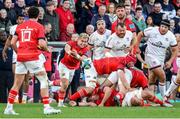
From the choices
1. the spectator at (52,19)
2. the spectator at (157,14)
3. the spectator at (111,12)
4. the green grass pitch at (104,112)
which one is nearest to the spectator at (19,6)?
the spectator at (52,19)

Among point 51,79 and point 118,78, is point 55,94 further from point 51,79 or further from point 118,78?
point 118,78

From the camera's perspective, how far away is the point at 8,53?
20797 millimetres

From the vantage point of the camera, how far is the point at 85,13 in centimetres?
2342

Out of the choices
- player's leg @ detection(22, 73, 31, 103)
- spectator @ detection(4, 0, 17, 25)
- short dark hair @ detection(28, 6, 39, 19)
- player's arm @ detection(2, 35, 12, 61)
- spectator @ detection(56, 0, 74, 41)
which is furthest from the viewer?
spectator @ detection(56, 0, 74, 41)

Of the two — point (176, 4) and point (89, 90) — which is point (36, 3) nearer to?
point (89, 90)

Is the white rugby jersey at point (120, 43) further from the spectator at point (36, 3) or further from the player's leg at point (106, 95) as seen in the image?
the spectator at point (36, 3)

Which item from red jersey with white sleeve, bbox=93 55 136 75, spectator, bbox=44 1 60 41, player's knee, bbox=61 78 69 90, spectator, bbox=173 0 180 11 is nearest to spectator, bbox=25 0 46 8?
spectator, bbox=44 1 60 41

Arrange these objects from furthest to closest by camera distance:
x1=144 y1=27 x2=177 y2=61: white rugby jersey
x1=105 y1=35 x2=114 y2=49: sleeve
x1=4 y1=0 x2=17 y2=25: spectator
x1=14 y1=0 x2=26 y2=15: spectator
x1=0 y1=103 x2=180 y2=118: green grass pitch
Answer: x1=14 y1=0 x2=26 y2=15: spectator < x1=4 y1=0 x2=17 y2=25: spectator < x1=105 y1=35 x2=114 y2=49: sleeve < x1=144 y1=27 x2=177 y2=61: white rugby jersey < x1=0 y1=103 x2=180 y2=118: green grass pitch

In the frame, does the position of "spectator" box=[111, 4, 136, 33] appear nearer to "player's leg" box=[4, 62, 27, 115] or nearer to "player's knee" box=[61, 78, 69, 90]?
"player's knee" box=[61, 78, 69, 90]

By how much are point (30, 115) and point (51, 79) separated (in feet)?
20.2

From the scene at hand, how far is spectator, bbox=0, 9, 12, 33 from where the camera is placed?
69.7ft

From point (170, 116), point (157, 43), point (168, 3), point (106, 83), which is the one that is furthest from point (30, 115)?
point (168, 3)

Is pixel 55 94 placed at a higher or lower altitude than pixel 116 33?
lower

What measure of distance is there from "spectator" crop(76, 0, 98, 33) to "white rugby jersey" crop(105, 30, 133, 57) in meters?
3.77
